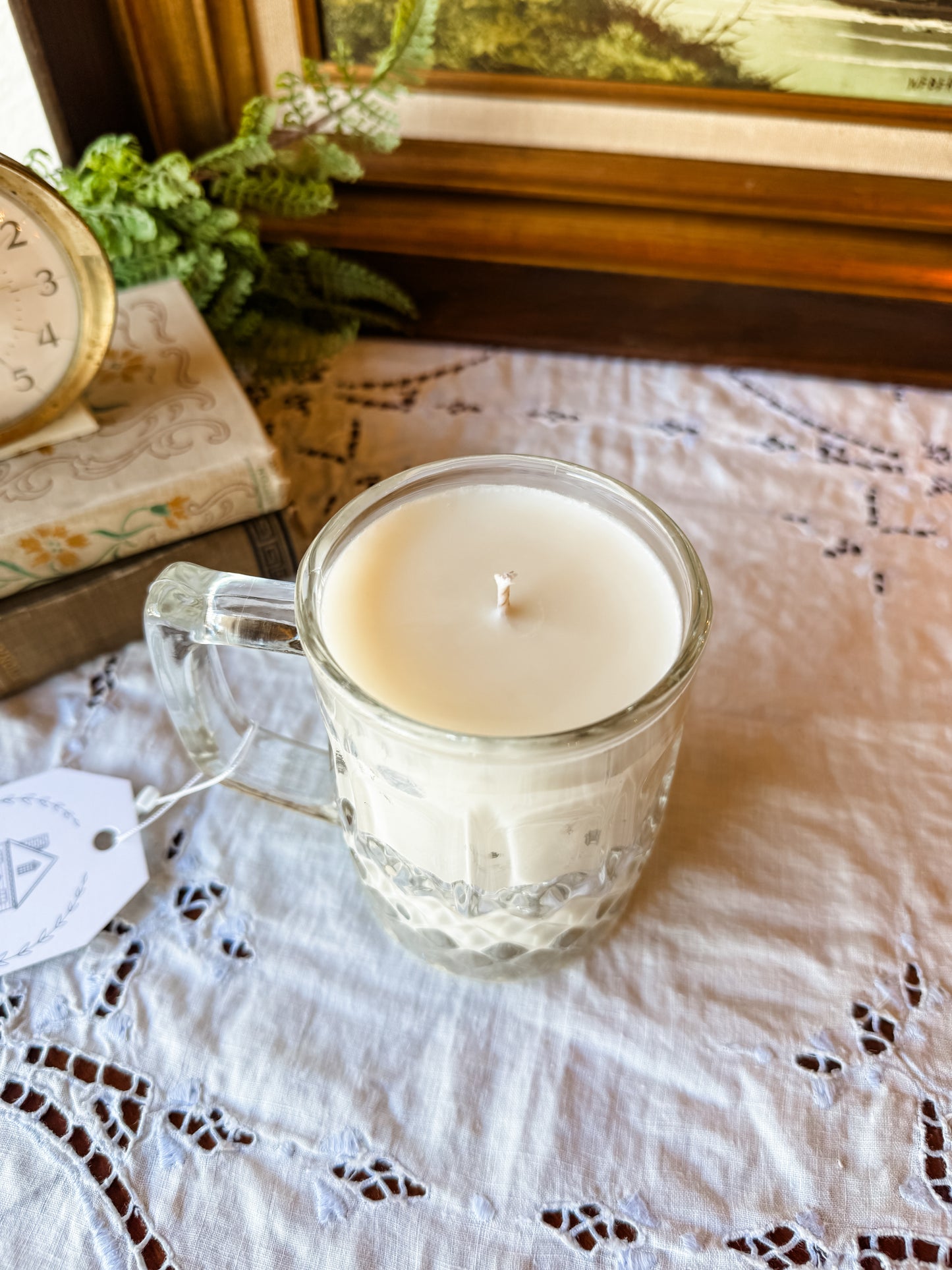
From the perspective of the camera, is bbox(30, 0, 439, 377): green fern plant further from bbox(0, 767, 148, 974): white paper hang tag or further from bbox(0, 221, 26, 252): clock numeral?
bbox(0, 767, 148, 974): white paper hang tag

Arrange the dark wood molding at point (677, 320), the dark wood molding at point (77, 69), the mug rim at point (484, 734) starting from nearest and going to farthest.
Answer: the mug rim at point (484, 734) → the dark wood molding at point (77, 69) → the dark wood molding at point (677, 320)

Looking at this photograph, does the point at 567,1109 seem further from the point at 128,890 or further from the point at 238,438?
the point at 238,438

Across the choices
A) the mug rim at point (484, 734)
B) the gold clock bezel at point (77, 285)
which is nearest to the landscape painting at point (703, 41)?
the gold clock bezel at point (77, 285)

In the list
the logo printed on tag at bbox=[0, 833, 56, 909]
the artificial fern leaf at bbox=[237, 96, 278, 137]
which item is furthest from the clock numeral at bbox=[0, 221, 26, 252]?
the logo printed on tag at bbox=[0, 833, 56, 909]

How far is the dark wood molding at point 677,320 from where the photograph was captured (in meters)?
0.71

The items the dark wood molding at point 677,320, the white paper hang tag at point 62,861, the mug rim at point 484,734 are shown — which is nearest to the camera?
the mug rim at point 484,734

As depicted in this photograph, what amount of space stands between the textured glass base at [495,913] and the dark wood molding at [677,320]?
0.46m

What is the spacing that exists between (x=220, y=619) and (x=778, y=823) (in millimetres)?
307

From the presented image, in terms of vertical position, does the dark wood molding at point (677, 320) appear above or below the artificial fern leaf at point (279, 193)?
below

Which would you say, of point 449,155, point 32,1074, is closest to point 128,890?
point 32,1074

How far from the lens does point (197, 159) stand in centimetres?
70

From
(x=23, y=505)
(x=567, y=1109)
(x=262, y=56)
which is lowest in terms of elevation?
(x=567, y=1109)

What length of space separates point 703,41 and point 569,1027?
62cm

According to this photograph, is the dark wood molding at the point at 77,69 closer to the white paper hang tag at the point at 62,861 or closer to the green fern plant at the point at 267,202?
the green fern plant at the point at 267,202
